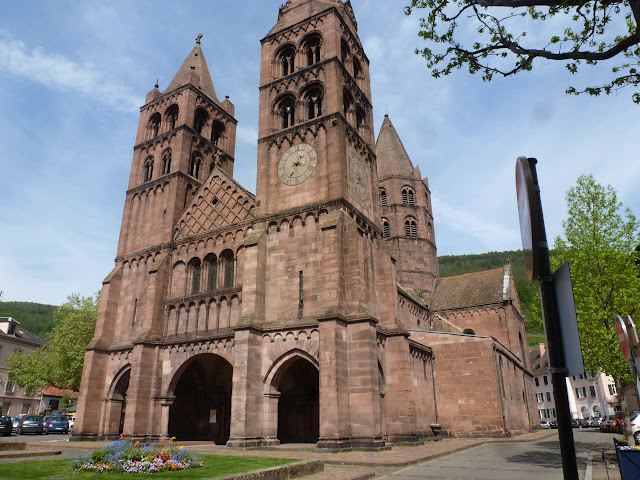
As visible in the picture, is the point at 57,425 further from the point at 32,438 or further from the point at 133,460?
the point at 133,460

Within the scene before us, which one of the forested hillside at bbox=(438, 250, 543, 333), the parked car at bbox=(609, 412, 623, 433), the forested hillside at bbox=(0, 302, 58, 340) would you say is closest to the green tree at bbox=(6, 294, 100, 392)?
the parked car at bbox=(609, 412, 623, 433)

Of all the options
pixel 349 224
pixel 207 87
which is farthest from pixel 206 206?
pixel 207 87

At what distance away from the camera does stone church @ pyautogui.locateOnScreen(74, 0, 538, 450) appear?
20688 mm

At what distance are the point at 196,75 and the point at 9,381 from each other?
43312 millimetres

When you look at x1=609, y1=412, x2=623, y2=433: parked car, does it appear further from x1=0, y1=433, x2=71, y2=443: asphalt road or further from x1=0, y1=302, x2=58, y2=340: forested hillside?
x1=0, y1=302, x2=58, y2=340: forested hillside

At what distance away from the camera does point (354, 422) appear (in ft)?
61.3

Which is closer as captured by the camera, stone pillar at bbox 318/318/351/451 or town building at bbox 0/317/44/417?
stone pillar at bbox 318/318/351/451

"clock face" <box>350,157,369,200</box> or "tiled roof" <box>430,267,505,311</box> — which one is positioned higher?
"clock face" <box>350,157,369,200</box>

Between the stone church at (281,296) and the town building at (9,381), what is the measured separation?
34.5 metres

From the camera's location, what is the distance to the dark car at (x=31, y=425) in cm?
3525

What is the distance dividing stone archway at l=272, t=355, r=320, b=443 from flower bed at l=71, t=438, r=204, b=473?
1428cm

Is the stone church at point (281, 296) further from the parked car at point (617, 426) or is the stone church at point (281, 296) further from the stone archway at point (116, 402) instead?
the parked car at point (617, 426)

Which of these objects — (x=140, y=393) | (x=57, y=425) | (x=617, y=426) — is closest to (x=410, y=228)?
(x=617, y=426)

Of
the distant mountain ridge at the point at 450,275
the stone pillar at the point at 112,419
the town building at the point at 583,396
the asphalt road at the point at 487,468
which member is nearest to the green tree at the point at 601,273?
the asphalt road at the point at 487,468
